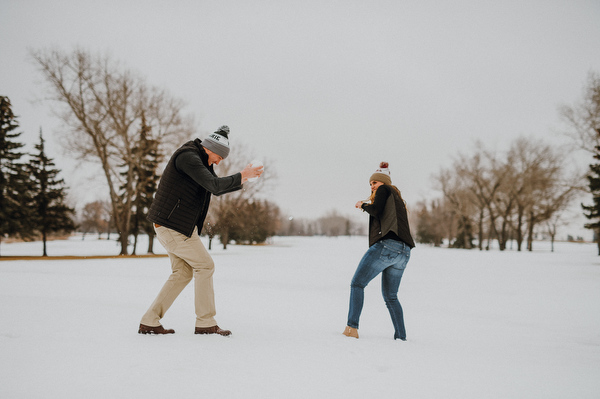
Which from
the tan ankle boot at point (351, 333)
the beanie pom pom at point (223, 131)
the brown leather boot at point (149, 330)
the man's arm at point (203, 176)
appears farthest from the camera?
the tan ankle boot at point (351, 333)

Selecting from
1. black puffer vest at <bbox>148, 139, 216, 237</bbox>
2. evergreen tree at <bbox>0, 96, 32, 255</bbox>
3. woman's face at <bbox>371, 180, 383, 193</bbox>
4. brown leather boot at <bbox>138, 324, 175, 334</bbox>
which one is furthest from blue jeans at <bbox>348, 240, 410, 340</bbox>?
evergreen tree at <bbox>0, 96, 32, 255</bbox>

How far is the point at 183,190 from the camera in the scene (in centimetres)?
320

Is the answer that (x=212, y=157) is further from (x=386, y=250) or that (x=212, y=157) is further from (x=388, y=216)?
(x=386, y=250)

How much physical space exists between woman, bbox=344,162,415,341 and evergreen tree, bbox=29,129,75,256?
100 feet

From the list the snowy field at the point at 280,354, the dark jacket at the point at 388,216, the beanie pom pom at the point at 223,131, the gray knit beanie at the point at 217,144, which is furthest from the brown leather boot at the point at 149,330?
the dark jacket at the point at 388,216

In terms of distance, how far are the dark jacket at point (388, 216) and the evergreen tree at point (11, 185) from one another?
2792 cm

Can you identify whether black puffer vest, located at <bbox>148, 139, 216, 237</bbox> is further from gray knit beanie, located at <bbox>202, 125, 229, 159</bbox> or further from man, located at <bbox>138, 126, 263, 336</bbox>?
gray knit beanie, located at <bbox>202, 125, 229, 159</bbox>

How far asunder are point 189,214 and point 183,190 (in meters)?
0.22

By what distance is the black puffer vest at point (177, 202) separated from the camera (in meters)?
3.18

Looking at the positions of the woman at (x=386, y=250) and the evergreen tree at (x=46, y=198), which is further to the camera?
the evergreen tree at (x=46, y=198)

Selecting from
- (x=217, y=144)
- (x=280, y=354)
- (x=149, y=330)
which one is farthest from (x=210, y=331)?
(x=217, y=144)

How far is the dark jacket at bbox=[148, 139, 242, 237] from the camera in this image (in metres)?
3.10

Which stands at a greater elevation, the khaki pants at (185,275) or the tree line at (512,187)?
the tree line at (512,187)

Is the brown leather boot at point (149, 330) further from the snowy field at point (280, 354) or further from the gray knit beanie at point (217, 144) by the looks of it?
the gray knit beanie at point (217, 144)
